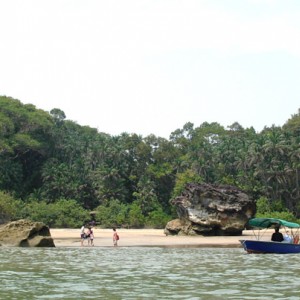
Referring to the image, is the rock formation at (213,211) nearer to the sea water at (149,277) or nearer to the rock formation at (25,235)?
the rock formation at (25,235)

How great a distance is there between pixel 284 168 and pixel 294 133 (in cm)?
Answer: 1588

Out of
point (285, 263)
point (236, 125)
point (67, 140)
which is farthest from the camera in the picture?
point (236, 125)

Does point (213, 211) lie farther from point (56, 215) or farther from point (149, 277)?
point (149, 277)

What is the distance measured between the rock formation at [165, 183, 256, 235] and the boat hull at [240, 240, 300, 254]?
1881 cm

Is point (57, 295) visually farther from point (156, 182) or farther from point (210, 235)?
point (156, 182)

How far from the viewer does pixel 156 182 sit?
97438mm

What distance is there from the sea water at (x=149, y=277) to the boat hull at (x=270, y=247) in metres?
2.68

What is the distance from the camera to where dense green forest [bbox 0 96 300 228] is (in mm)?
80275

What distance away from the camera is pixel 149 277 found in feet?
64.9

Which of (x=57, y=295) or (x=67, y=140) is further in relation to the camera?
(x=67, y=140)

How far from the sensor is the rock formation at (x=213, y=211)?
5169cm

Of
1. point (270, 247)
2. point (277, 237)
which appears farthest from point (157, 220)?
point (270, 247)

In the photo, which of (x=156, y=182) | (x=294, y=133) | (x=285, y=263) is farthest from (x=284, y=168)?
(x=285, y=263)

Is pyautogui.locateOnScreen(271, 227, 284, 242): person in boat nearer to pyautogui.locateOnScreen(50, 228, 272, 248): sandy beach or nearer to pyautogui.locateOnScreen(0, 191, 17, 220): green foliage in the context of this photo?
pyautogui.locateOnScreen(50, 228, 272, 248): sandy beach
